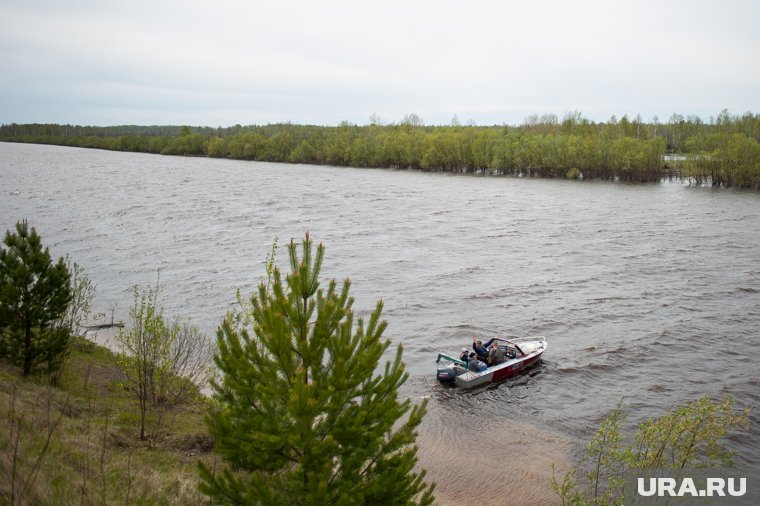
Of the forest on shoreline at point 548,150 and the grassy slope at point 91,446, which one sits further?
the forest on shoreline at point 548,150

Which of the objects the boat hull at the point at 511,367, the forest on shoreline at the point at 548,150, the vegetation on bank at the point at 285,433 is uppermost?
the forest on shoreline at the point at 548,150

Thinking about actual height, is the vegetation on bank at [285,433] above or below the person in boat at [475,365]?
above

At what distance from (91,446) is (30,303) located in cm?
636

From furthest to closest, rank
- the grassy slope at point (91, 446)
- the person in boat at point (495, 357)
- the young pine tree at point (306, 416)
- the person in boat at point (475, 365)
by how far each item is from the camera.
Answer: the person in boat at point (495, 357) < the person in boat at point (475, 365) < the grassy slope at point (91, 446) < the young pine tree at point (306, 416)

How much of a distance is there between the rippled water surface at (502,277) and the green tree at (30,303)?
441 inches

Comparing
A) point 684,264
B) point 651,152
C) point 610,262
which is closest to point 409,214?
point 610,262

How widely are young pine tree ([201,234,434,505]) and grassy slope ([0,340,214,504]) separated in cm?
243

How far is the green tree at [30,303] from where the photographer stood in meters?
16.8

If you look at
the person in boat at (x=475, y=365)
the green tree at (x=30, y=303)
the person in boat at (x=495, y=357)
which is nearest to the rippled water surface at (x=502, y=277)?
the person in boat at (x=475, y=365)

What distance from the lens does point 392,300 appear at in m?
34.6

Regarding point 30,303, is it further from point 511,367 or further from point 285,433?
point 511,367

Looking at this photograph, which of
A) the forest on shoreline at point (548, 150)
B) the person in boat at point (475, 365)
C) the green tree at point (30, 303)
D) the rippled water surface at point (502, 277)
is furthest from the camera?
the forest on shoreline at point (548, 150)

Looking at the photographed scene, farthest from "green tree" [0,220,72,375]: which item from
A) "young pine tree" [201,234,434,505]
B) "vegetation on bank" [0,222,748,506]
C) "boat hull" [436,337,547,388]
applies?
"boat hull" [436,337,547,388]

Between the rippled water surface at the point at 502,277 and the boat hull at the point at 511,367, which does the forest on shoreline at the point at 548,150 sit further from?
the boat hull at the point at 511,367
